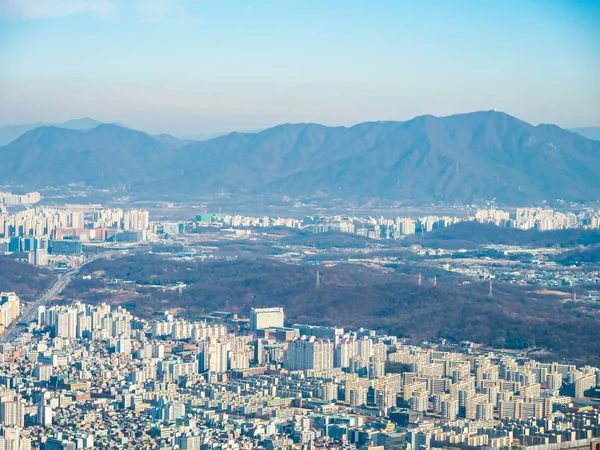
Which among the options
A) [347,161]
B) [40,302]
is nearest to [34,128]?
[347,161]

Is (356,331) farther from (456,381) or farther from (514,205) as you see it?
(514,205)

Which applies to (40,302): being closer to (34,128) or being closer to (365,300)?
(365,300)

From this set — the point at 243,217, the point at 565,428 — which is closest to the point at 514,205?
the point at 243,217

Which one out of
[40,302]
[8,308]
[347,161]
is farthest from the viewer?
[347,161]

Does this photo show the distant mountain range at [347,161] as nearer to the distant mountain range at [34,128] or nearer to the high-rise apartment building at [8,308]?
the distant mountain range at [34,128]

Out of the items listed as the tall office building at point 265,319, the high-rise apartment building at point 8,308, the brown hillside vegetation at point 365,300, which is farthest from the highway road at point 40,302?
the tall office building at point 265,319
